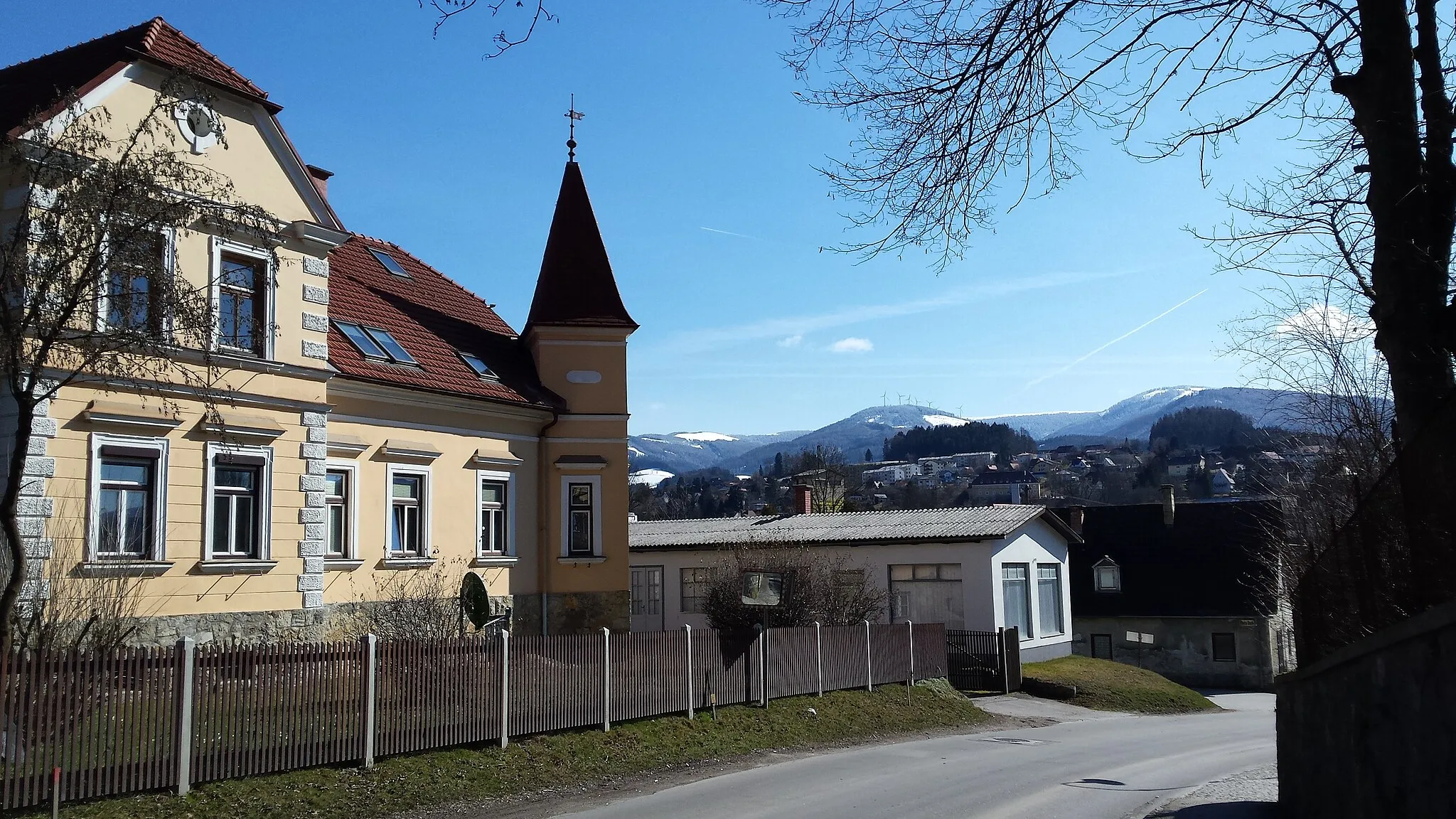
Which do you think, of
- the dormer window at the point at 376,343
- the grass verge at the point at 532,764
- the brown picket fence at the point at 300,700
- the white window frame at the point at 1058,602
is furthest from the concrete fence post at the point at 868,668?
the white window frame at the point at 1058,602

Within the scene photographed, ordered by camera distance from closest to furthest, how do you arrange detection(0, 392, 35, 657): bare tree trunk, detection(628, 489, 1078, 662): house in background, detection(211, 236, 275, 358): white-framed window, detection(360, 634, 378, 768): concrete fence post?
detection(0, 392, 35, 657): bare tree trunk → detection(360, 634, 378, 768): concrete fence post → detection(211, 236, 275, 358): white-framed window → detection(628, 489, 1078, 662): house in background

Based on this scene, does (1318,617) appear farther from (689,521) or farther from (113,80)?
(689,521)

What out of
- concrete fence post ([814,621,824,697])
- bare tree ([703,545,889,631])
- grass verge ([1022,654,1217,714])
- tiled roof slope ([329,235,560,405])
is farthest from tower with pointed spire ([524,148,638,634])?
grass verge ([1022,654,1217,714])

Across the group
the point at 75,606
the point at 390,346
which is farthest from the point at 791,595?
the point at 75,606

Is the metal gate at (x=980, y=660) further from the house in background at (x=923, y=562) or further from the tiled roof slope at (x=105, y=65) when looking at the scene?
the tiled roof slope at (x=105, y=65)

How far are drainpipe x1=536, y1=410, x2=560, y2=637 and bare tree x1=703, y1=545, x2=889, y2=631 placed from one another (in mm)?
4477

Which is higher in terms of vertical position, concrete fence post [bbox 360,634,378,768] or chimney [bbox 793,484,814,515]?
chimney [bbox 793,484,814,515]

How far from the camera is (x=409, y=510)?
23641 millimetres

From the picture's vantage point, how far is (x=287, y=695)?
13148 millimetres

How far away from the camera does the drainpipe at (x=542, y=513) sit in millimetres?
26530

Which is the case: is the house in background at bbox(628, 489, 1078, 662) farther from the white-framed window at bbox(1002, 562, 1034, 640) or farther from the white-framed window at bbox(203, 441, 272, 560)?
the white-framed window at bbox(203, 441, 272, 560)

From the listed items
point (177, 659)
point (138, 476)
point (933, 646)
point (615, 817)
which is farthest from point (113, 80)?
point (933, 646)

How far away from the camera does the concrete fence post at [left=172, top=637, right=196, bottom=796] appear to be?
12.0 m

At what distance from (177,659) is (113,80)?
887 cm
